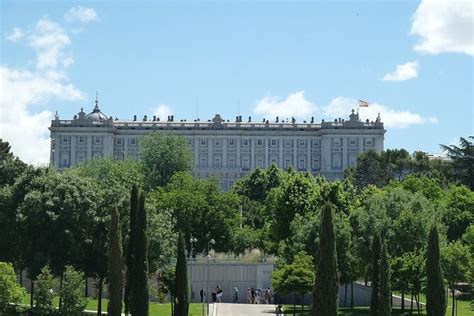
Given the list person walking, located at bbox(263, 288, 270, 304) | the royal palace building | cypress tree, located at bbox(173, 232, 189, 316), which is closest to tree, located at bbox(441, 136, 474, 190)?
person walking, located at bbox(263, 288, 270, 304)

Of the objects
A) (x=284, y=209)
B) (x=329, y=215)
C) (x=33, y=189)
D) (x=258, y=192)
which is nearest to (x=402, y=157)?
(x=258, y=192)

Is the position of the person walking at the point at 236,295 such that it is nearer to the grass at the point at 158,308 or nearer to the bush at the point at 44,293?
the grass at the point at 158,308

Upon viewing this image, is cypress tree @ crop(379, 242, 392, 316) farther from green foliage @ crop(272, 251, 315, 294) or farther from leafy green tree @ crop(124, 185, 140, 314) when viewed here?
leafy green tree @ crop(124, 185, 140, 314)

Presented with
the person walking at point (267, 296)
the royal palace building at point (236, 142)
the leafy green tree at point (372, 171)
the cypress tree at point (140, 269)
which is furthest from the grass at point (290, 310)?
the royal palace building at point (236, 142)

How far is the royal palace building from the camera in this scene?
150 metres

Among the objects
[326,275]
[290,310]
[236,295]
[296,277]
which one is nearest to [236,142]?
[236,295]

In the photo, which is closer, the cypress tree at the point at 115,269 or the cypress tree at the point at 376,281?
the cypress tree at the point at 376,281

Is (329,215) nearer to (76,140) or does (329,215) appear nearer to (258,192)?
(258,192)

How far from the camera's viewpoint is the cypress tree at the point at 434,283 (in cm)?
3450

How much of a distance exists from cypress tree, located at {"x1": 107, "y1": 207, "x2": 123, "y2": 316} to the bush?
382cm

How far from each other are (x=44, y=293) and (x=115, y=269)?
433 cm

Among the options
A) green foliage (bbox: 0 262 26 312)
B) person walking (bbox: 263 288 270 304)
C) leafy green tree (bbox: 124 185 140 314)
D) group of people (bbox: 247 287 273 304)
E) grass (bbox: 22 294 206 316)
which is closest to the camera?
leafy green tree (bbox: 124 185 140 314)

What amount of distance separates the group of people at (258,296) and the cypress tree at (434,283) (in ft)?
52.9

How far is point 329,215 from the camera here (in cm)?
3100
